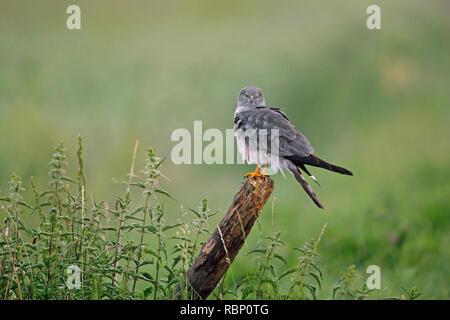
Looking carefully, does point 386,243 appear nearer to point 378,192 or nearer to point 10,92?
point 378,192

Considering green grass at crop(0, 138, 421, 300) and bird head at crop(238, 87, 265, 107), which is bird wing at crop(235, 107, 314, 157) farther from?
green grass at crop(0, 138, 421, 300)

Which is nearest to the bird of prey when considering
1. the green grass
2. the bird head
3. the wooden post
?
the bird head

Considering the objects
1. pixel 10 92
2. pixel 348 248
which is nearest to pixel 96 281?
pixel 348 248

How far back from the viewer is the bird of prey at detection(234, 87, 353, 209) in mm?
4832

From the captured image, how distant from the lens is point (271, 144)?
200 inches

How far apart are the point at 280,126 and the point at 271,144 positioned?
0.24 metres

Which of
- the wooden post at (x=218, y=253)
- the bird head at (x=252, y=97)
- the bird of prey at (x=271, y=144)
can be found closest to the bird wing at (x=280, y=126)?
the bird of prey at (x=271, y=144)

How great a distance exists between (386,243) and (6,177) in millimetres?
7210

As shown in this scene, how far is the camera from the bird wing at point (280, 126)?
4.91m

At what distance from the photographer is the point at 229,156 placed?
7.64m

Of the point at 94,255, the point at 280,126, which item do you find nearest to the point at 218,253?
the point at 94,255

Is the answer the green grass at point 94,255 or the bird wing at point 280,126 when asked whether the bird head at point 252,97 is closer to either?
the bird wing at point 280,126

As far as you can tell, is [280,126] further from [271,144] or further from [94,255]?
[94,255]
